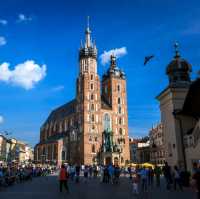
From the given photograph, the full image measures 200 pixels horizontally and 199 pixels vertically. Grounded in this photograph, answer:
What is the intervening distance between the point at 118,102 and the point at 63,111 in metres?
26.0

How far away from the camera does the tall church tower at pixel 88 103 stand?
271ft

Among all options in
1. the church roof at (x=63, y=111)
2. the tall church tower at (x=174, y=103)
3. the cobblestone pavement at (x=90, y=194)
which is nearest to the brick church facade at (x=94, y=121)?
the church roof at (x=63, y=111)

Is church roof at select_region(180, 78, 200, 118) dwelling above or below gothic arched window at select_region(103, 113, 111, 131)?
below

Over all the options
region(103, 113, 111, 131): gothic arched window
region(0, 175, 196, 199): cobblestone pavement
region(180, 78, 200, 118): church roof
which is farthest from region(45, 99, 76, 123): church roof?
region(0, 175, 196, 199): cobblestone pavement

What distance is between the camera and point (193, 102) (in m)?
25.4

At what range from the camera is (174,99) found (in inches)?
1029

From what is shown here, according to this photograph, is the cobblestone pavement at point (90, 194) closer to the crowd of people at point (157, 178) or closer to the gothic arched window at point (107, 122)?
the crowd of people at point (157, 178)

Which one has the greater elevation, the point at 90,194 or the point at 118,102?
the point at 118,102

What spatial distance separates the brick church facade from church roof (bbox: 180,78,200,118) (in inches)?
2201

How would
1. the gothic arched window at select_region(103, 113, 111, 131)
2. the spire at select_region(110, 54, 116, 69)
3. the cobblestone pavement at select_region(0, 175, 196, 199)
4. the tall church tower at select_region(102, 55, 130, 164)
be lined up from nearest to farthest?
the cobblestone pavement at select_region(0, 175, 196, 199), the tall church tower at select_region(102, 55, 130, 164), the gothic arched window at select_region(103, 113, 111, 131), the spire at select_region(110, 54, 116, 69)

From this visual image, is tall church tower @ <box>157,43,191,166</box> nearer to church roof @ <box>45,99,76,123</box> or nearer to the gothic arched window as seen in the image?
the gothic arched window

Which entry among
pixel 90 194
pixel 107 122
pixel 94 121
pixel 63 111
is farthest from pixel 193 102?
pixel 63 111

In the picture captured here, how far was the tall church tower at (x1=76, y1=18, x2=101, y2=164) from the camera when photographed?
82750 mm

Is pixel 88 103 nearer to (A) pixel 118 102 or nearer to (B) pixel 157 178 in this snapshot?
(A) pixel 118 102
